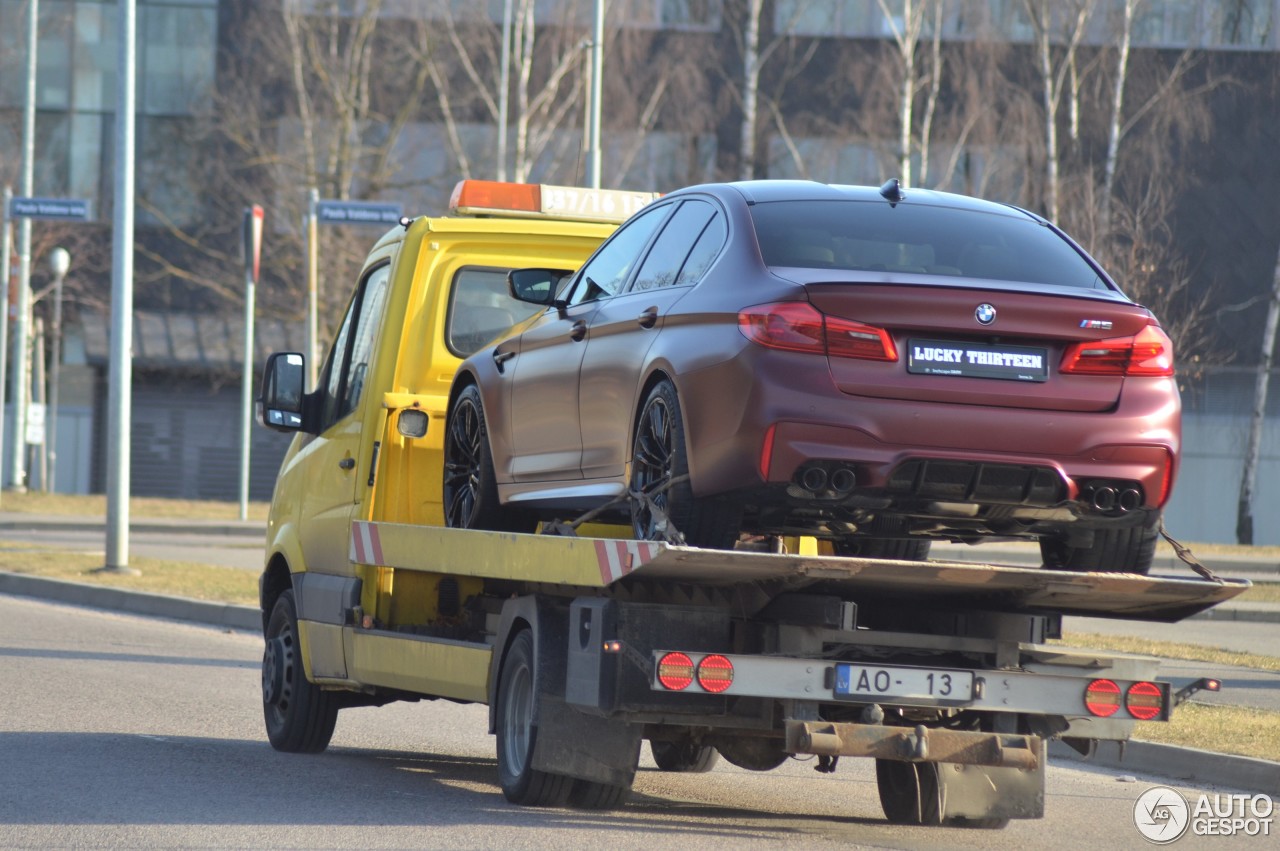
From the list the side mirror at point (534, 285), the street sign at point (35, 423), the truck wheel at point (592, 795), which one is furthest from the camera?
the street sign at point (35, 423)

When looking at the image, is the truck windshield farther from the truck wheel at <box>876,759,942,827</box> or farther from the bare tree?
the bare tree

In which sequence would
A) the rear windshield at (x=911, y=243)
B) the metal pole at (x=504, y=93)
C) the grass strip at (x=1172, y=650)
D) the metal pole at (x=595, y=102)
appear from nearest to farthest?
the rear windshield at (x=911, y=243), the grass strip at (x=1172, y=650), the metal pole at (x=595, y=102), the metal pole at (x=504, y=93)

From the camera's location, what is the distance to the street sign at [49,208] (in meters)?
26.2

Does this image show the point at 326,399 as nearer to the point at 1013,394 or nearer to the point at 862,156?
the point at 1013,394

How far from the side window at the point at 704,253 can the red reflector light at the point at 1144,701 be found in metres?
2.16

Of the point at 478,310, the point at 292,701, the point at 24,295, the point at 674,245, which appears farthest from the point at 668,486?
the point at 24,295

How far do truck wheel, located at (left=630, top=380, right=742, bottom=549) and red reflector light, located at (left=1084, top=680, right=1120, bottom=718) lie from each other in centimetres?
141

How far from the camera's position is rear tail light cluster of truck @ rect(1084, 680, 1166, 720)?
6.90 m

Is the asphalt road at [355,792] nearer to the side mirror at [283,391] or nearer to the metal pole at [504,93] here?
the side mirror at [283,391]

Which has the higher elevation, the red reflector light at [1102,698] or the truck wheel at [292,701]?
the red reflector light at [1102,698]

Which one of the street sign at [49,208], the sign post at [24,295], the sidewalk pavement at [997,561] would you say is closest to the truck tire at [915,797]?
the sidewalk pavement at [997,561]

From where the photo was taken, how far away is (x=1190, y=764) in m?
9.57

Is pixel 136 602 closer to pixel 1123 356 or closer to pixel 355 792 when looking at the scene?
pixel 355 792

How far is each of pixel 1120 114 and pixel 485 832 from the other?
103 feet
